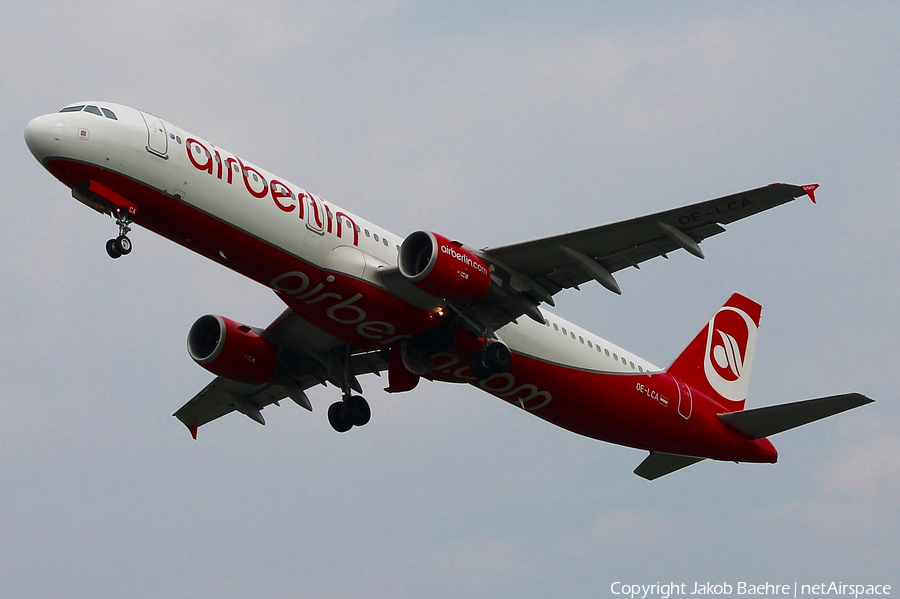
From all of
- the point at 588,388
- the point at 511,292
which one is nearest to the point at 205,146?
the point at 511,292

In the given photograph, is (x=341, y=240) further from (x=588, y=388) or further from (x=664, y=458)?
(x=664, y=458)

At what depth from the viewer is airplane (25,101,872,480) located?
1107 inches

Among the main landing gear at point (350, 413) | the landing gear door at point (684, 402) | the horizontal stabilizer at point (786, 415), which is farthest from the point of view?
the landing gear door at point (684, 402)

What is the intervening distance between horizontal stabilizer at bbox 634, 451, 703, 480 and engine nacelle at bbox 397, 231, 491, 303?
11704mm

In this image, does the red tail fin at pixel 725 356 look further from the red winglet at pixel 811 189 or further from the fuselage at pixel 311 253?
the red winglet at pixel 811 189

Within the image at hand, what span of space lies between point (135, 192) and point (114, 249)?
1418mm

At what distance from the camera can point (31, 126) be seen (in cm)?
2756

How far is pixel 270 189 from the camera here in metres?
29.5

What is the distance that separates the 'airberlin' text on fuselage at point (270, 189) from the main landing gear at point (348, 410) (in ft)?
19.3

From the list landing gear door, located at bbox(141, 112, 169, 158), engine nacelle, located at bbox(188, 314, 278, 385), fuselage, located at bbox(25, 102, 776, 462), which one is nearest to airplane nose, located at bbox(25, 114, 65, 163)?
fuselage, located at bbox(25, 102, 776, 462)

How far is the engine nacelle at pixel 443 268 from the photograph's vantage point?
29000mm

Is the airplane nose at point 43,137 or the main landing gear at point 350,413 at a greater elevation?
the airplane nose at point 43,137

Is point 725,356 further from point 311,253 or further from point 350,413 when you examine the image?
point 311,253

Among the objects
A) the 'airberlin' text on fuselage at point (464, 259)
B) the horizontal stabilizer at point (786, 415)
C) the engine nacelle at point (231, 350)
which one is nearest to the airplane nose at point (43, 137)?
the engine nacelle at point (231, 350)
